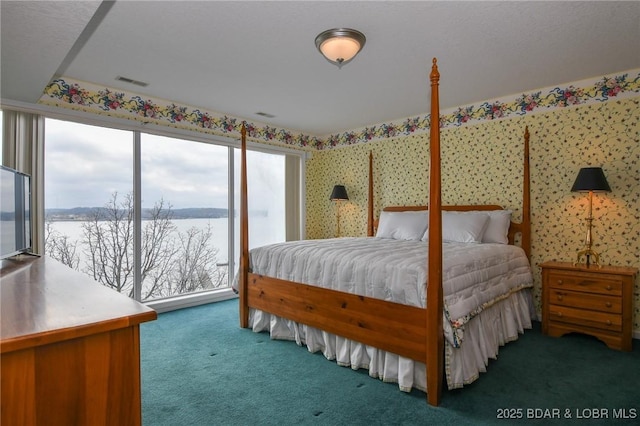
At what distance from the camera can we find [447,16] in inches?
87.7

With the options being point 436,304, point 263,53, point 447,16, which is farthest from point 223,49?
point 436,304

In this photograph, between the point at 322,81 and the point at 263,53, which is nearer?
the point at 263,53

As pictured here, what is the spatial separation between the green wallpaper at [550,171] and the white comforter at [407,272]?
1.94 ft

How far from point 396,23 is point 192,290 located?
3.63 metres

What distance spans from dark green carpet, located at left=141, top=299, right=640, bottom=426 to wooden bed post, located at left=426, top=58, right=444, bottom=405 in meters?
0.16

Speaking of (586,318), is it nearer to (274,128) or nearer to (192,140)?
(274,128)

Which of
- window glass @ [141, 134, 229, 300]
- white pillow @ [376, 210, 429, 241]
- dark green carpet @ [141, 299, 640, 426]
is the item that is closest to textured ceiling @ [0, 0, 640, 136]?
window glass @ [141, 134, 229, 300]

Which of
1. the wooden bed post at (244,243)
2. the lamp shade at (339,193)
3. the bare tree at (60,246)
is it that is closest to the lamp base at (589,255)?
the lamp shade at (339,193)

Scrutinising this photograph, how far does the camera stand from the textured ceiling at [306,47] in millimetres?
2111

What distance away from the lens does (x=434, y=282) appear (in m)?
2.04

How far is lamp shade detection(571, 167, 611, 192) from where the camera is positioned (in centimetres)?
291

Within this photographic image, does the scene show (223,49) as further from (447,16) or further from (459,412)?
(459,412)

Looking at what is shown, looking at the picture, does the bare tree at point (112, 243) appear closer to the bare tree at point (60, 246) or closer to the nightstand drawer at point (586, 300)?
the bare tree at point (60, 246)

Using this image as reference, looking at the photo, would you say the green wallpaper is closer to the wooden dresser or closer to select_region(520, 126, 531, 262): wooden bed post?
select_region(520, 126, 531, 262): wooden bed post
